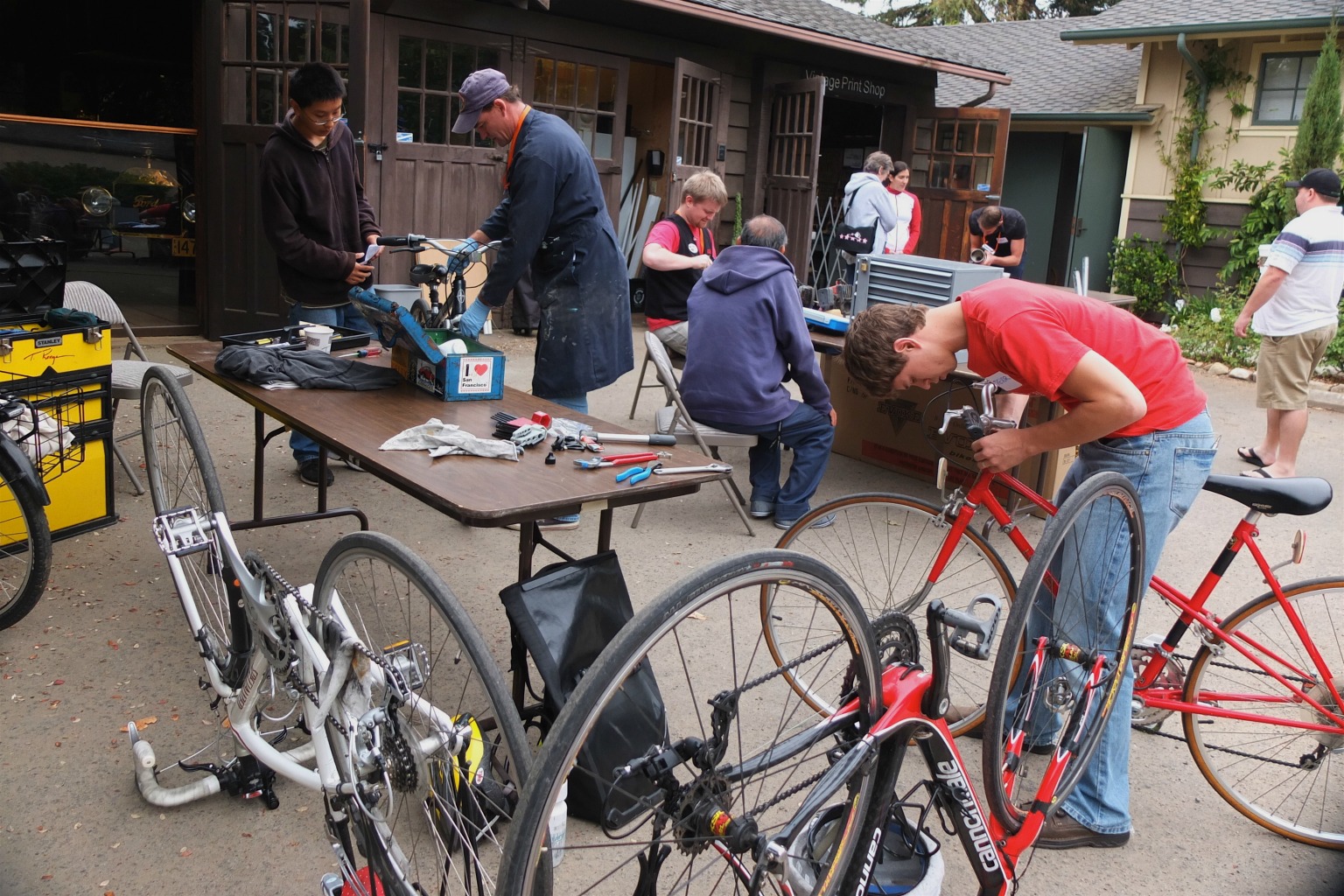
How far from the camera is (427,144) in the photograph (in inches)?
338

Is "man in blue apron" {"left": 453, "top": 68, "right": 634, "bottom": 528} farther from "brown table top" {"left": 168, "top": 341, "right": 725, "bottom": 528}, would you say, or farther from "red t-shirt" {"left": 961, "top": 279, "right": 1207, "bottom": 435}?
"red t-shirt" {"left": 961, "top": 279, "right": 1207, "bottom": 435}

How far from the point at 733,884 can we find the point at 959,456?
3.53 m

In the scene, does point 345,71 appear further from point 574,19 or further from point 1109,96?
point 1109,96

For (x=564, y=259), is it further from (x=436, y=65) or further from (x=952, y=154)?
(x=952, y=154)

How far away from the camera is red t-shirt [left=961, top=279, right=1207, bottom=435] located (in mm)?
2492

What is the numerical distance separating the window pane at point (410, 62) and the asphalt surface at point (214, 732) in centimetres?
418

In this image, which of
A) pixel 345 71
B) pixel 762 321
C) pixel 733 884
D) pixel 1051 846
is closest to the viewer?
pixel 733 884

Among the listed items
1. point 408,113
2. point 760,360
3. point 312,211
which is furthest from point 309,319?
point 408,113

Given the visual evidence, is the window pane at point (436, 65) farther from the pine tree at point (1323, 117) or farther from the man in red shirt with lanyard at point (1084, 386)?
the pine tree at point (1323, 117)

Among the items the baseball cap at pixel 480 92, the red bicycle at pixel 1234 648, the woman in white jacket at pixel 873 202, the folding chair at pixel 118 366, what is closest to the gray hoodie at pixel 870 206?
the woman in white jacket at pixel 873 202

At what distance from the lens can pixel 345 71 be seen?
738 cm

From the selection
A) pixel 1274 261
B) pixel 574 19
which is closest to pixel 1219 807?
pixel 1274 261

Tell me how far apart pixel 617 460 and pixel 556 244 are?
1815 mm

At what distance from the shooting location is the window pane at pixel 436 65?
330 inches
